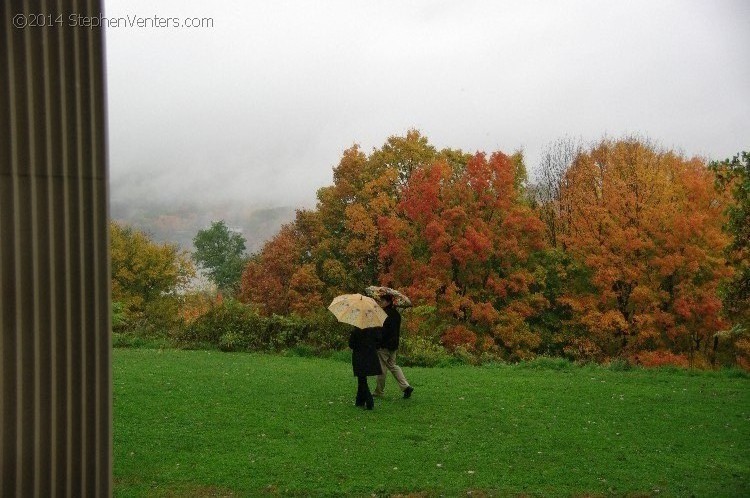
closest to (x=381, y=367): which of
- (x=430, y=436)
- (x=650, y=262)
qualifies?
(x=430, y=436)

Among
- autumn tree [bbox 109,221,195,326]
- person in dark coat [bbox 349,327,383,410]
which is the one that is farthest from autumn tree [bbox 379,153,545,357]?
autumn tree [bbox 109,221,195,326]

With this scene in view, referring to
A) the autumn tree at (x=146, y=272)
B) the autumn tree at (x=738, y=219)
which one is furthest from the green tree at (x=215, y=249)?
the autumn tree at (x=738, y=219)

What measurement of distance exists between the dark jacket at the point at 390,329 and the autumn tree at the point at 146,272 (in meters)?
35.2

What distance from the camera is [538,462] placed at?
809cm

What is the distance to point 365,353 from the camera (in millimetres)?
10672

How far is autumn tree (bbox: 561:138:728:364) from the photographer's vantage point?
26094 millimetres

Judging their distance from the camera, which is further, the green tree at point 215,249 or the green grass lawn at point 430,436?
the green tree at point 215,249

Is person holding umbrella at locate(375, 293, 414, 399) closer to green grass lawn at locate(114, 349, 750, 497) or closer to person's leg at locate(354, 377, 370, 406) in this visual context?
person's leg at locate(354, 377, 370, 406)

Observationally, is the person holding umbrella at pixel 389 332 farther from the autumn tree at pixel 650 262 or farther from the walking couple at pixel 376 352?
the autumn tree at pixel 650 262

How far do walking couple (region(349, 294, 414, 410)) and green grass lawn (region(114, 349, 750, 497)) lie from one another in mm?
284

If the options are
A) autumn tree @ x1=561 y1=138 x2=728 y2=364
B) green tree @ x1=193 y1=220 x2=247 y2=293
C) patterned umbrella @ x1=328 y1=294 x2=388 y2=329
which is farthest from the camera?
green tree @ x1=193 y1=220 x2=247 y2=293

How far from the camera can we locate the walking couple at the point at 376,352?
34.9ft

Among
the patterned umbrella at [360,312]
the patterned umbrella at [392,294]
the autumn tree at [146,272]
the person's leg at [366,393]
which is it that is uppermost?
the autumn tree at [146,272]

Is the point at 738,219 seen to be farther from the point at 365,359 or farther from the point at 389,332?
the point at 365,359
